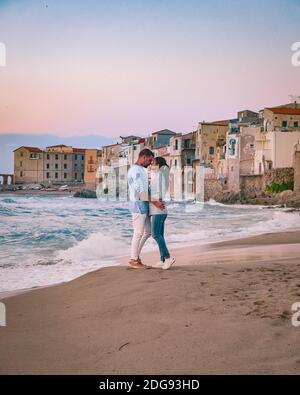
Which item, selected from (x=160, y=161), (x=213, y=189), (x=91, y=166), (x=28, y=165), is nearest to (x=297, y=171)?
(x=213, y=189)

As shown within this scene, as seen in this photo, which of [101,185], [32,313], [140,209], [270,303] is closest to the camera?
[270,303]

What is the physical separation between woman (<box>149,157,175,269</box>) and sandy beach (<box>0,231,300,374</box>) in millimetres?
227

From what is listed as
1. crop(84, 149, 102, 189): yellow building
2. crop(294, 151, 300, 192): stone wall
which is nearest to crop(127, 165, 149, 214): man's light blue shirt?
crop(294, 151, 300, 192): stone wall

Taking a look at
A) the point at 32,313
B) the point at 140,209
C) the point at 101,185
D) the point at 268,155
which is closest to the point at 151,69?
the point at 140,209

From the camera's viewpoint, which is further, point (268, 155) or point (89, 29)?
point (268, 155)

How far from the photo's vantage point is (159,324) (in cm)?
202

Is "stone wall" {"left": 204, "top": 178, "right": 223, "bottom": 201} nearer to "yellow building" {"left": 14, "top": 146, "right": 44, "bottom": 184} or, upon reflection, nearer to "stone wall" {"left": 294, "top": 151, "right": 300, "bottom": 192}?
"stone wall" {"left": 294, "top": 151, "right": 300, "bottom": 192}

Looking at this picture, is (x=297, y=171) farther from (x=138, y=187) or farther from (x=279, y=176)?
(x=138, y=187)

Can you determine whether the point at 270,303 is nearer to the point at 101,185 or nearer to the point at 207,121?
the point at 207,121

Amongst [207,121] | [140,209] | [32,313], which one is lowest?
[32,313]

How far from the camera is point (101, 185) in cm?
4397

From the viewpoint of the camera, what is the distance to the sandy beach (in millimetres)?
1575

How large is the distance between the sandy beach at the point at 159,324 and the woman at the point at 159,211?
0.74 feet

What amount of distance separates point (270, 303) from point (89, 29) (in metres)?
6.74
